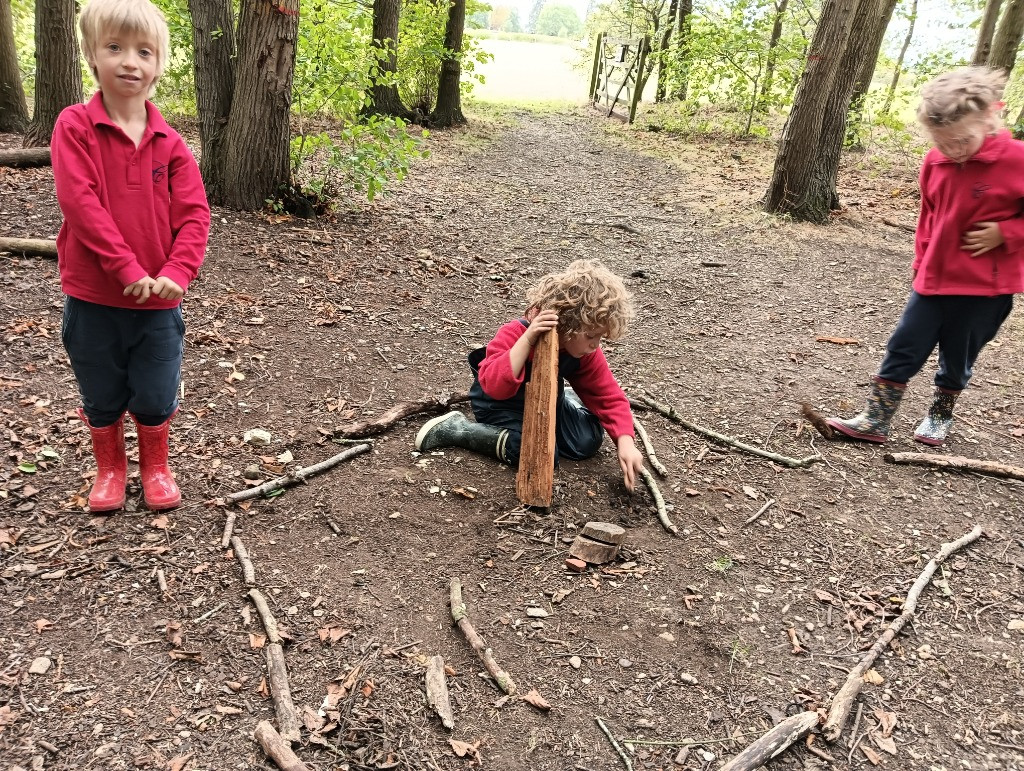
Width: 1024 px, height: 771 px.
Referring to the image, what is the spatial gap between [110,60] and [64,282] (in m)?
0.87

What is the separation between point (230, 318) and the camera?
16.4 ft

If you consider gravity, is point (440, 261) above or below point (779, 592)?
above

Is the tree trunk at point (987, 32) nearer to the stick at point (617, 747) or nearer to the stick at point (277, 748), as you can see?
the stick at point (617, 747)

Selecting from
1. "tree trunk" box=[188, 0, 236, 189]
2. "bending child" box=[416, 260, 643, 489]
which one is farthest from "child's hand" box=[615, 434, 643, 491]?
"tree trunk" box=[188, 0, 236, 189]

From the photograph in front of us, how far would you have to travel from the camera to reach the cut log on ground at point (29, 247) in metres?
5.27

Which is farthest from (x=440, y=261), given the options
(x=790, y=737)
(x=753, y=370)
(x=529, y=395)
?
(x=790, y=737)

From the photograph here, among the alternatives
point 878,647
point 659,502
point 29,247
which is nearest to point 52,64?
point 29,247

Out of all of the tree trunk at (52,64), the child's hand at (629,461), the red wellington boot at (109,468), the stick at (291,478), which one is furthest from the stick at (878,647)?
the tree trunk at (52,64)

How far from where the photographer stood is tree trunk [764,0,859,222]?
8.12m

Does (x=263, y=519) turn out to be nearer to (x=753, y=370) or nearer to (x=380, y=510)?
(x=380, y=510)

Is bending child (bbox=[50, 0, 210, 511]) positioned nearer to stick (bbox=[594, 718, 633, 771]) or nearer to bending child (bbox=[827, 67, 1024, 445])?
stick (bbox=[594, 718, 633, 771])

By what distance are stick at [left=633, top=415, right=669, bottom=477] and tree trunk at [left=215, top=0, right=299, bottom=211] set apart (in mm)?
4562

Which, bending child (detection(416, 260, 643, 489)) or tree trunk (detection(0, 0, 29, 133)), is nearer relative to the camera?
bending child (detection(416, 260, 643, 489))

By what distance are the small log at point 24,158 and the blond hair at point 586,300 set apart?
6573mm
